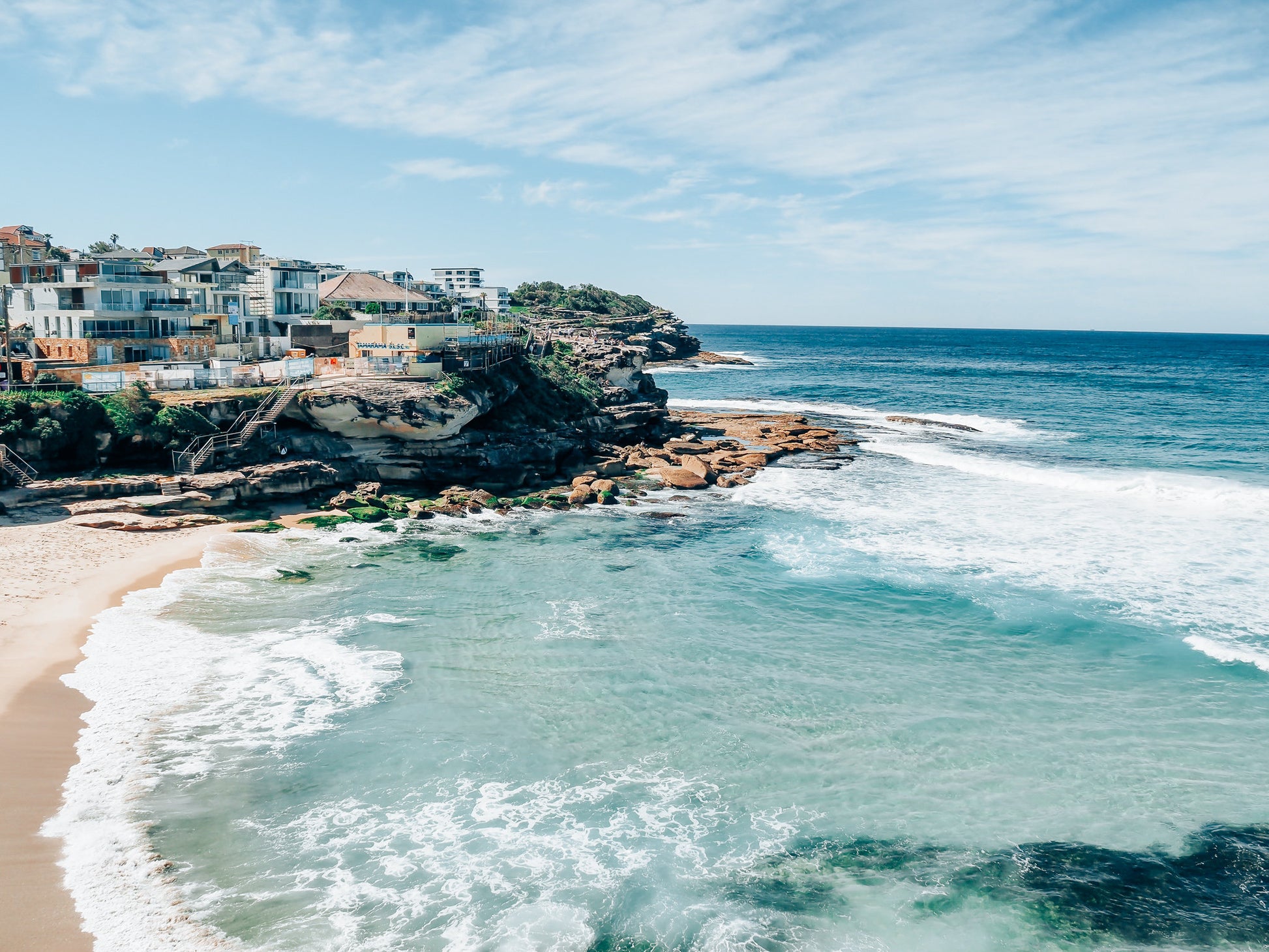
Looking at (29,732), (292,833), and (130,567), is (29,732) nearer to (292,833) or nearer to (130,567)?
(292,833)

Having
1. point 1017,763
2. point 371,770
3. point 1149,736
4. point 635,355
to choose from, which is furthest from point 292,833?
point 635,355

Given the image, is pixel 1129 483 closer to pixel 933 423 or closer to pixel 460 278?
pixel 933 423

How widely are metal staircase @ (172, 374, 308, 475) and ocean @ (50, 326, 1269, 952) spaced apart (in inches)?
238

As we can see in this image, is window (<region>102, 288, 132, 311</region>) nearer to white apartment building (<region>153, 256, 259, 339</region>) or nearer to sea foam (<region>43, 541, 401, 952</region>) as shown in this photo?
white apartment building (<region>153, 256, 259, 339</region>)

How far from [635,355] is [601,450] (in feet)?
70.9

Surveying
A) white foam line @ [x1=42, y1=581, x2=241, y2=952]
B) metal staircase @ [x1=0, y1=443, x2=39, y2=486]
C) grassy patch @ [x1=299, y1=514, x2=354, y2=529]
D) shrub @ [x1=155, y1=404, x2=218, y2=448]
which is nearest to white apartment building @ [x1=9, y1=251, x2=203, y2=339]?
shrub @ [x1=155, y1=404, x2=218, y2=448]

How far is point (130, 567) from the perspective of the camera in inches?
1083

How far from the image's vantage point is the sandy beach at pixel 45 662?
12969mm

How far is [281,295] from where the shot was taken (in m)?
56.9

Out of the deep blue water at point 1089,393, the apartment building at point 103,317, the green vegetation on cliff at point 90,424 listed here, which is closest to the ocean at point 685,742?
the green vegetation on cliff at point 90,424

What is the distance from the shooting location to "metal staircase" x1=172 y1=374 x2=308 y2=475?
115ft

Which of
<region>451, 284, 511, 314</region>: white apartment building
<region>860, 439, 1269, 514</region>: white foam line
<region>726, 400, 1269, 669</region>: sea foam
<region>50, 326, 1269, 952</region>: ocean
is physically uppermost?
<region>451, 284, 511, 314</region>: white apartment building

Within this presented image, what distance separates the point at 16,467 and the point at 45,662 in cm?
1607

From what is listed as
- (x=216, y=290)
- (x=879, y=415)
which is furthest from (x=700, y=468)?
(x=216, y=290)
